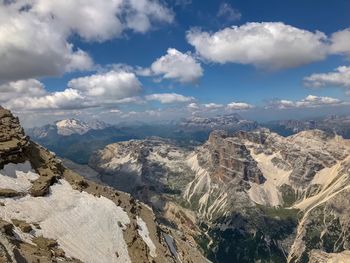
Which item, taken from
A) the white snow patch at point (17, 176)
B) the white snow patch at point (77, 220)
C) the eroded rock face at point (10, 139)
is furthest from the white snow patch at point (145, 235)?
Result: the eroded rock face at point (10, 139)

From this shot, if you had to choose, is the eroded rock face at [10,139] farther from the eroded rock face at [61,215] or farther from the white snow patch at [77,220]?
the white snow patch at [77,220]

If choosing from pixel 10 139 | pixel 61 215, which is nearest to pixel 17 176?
pixel 10 139

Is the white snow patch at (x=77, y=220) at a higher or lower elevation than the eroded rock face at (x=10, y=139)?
lower

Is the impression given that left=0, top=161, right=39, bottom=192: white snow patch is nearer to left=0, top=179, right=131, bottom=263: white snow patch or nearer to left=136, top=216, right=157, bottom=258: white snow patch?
left=0, top=179, right=131, bottom=263: white snow patch

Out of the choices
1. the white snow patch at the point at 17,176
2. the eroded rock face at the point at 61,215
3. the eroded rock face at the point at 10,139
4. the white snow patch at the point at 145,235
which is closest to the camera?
the eroded rock face at the point at 61,215

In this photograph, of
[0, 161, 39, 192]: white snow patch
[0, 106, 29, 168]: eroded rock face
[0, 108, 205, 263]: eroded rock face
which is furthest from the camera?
[0, 106, 29, 168]: eroded rock face

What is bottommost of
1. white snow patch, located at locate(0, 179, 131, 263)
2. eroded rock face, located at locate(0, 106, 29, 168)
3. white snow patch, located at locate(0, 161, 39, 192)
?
white snow patch, located at locate(0, 179, 131, 263)

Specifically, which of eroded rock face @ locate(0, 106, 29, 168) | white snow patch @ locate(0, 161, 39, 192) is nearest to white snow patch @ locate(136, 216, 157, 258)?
white snow patch @ locate(0, 161, 39, 192)

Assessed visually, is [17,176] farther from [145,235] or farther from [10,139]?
[145,235]
